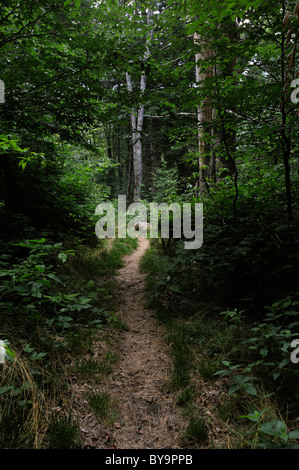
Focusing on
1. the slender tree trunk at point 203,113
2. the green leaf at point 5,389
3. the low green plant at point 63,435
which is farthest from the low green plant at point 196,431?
the slender tree trunk at point 203,113

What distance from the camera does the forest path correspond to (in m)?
2.15

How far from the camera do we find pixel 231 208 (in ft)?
15.9

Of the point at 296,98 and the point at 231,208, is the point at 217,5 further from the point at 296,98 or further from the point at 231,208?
the point at 231,208

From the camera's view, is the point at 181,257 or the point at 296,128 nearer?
the point at 296,128

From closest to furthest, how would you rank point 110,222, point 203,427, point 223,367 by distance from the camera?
point 203,427, point 223,367, point 110,222

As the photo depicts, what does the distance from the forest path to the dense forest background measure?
0.74ft

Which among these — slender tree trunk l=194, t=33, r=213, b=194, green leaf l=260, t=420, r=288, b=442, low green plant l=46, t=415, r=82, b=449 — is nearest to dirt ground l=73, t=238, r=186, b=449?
low green plant l=46, t=415, r=82, b=449

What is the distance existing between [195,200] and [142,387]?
4.42 metres

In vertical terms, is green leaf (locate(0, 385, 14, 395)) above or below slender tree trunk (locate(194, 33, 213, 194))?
below

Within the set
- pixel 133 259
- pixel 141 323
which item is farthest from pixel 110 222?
pixel 141 323

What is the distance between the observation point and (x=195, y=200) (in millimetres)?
5973

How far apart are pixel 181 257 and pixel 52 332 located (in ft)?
8.80

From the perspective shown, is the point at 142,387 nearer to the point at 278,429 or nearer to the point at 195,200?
the point at 278,429

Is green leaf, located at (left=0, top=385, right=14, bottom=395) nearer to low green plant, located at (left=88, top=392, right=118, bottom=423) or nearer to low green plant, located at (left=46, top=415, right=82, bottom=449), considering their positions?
low green plant, located at (left=46, top=415, right=82, bottom=449)
